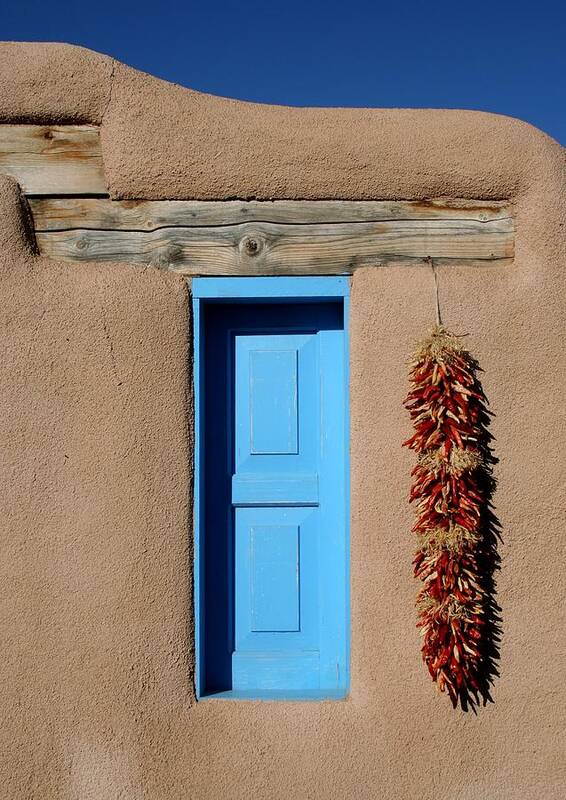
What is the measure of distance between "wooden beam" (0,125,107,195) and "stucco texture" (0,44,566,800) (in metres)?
0.06

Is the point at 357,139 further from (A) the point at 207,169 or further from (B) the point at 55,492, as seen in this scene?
(B) the point at 55,492

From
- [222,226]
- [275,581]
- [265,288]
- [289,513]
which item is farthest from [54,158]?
[275,581]

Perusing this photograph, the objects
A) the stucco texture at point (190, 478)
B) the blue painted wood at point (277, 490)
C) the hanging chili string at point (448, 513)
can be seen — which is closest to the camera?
the hanging chili string at point (448, 513)

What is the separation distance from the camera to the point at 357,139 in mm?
2758

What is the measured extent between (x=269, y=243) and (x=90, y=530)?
A: 143 centimetres

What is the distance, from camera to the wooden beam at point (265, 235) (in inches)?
109

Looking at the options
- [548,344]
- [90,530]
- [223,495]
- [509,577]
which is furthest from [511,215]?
[90,530]

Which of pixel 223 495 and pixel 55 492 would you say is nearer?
pixel 55 492

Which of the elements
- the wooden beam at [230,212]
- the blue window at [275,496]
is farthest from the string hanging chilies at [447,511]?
the wooden beam at [230,212]

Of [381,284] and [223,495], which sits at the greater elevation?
[381,284]

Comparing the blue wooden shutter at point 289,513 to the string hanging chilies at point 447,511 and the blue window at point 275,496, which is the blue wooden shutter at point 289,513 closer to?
the blue window at point 275,496

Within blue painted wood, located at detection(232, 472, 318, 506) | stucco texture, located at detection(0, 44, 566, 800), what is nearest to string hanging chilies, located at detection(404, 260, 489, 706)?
stucco texture, located at detection(0, 44, 566, 800)

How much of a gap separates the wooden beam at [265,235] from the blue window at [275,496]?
18 centimetres

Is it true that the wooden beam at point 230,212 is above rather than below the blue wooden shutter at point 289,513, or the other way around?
above
